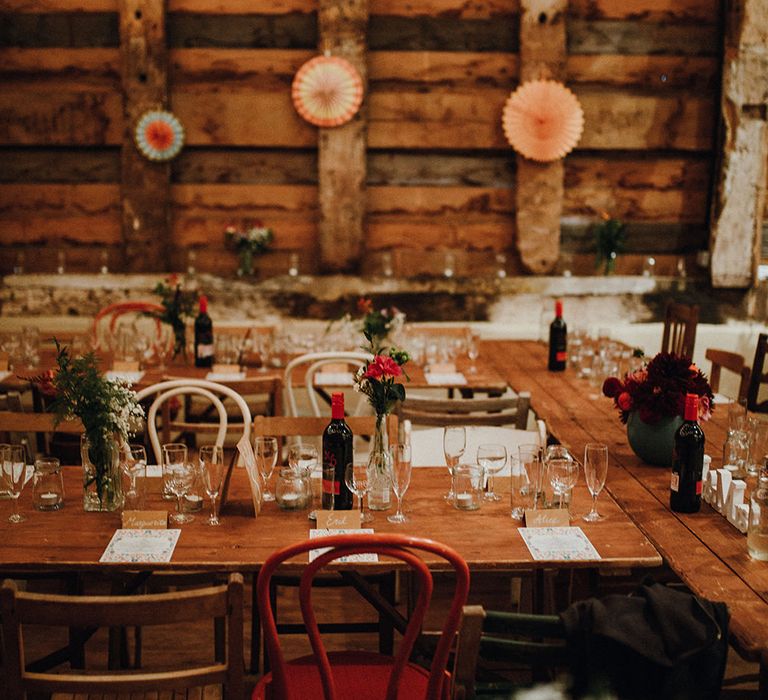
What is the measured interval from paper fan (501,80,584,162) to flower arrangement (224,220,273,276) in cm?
204

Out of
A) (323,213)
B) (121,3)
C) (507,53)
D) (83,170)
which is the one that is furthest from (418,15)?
(83,170)

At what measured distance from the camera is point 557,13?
21.1 ft

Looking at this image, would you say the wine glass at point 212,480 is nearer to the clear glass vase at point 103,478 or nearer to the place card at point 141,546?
the place card at point 141,546

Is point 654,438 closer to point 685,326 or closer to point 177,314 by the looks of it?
point 685,326

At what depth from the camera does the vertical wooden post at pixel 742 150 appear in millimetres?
6344

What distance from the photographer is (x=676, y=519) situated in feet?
7.54

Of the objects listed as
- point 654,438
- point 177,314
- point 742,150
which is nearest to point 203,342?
point 177,314

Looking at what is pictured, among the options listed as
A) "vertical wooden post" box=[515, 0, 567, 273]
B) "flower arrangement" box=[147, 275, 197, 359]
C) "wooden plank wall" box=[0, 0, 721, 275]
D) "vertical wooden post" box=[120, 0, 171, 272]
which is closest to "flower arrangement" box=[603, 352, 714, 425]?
"flower arrangement" box=[147, 275, 197, 359]

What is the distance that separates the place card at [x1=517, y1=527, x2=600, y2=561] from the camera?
1.99 metres

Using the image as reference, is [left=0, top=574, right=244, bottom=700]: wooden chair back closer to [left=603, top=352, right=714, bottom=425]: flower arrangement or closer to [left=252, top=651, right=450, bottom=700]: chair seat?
[left=252, top=651, right=450, bottom=700]: chair seat

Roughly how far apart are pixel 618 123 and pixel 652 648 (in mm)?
5939

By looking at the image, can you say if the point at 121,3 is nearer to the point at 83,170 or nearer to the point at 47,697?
the point at 83,170

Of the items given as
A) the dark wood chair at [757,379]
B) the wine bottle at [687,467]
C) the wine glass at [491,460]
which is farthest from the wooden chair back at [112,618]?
the dark wood chair at [757,379]

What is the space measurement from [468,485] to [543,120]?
471cm
